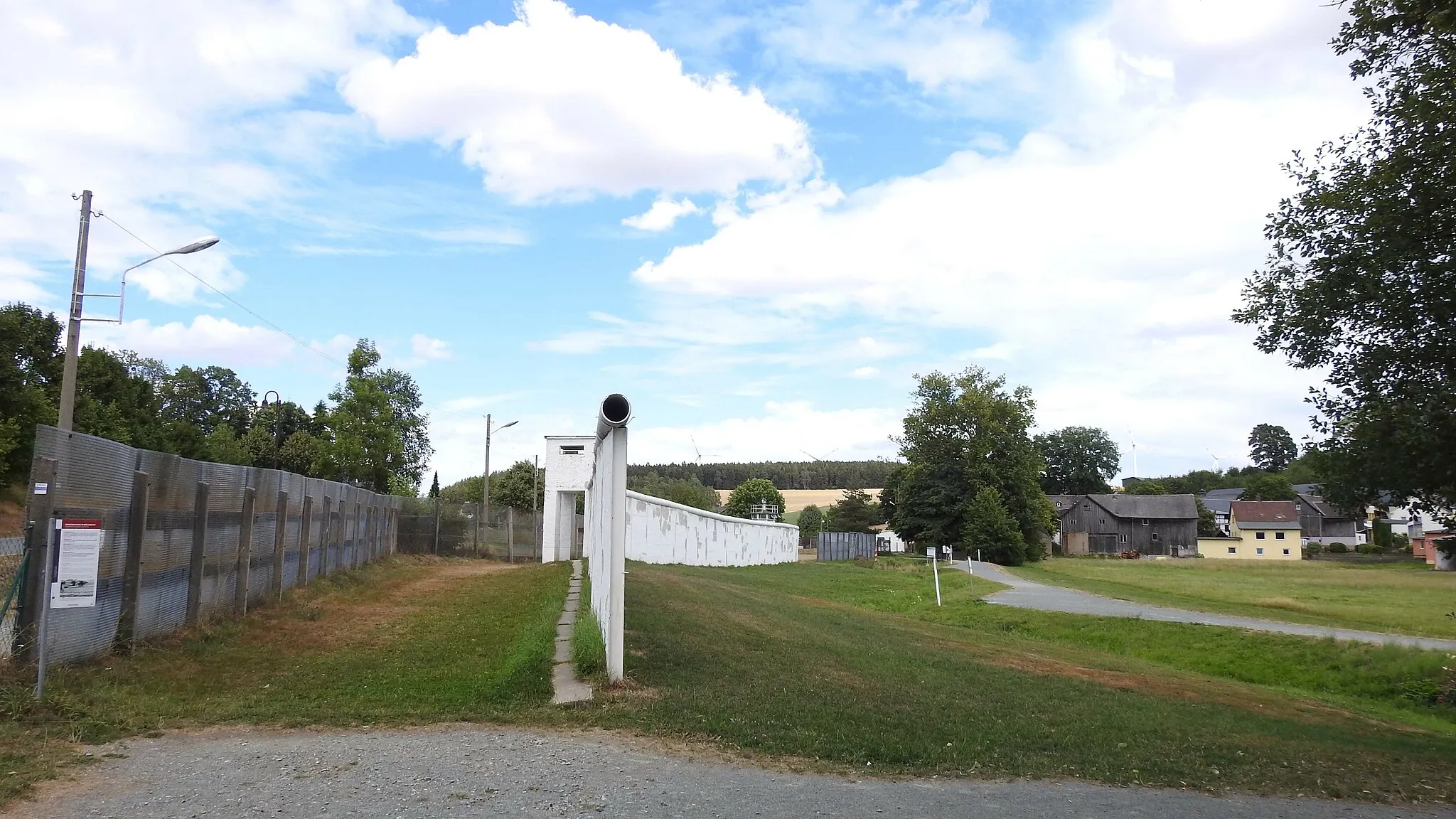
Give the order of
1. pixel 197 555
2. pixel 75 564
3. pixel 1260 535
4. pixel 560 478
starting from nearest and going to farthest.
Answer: pixel 75 564
pixel 197 555
pixel 560 478
pixel 1260 535

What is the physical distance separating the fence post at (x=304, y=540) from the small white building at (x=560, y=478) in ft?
50.5

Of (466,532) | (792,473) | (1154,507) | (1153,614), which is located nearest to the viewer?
(1153,614)

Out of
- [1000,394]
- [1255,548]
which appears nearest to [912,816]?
[1000,394]

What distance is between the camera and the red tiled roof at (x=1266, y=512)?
3538 inches

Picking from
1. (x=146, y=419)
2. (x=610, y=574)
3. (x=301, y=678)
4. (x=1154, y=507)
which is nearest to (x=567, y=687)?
(x=610, y=574)

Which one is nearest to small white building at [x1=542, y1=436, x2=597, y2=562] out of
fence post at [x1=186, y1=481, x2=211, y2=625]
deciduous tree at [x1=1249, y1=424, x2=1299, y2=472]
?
fence post at [x1=186, y1=481, x2=211, y2=625]

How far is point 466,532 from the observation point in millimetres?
35281

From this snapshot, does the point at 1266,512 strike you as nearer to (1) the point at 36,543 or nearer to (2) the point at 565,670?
(2) the point at 565,670

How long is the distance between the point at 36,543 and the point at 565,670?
481 centimetres

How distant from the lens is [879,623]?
19.9 metres

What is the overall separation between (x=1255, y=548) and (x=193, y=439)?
87.4m

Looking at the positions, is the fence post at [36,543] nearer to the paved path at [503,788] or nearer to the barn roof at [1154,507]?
the paved path at [503,788]

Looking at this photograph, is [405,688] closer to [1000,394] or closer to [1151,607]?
[1151,607]

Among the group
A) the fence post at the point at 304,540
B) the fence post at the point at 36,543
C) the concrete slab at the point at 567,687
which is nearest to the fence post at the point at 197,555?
the fence post at the point at 36,543
